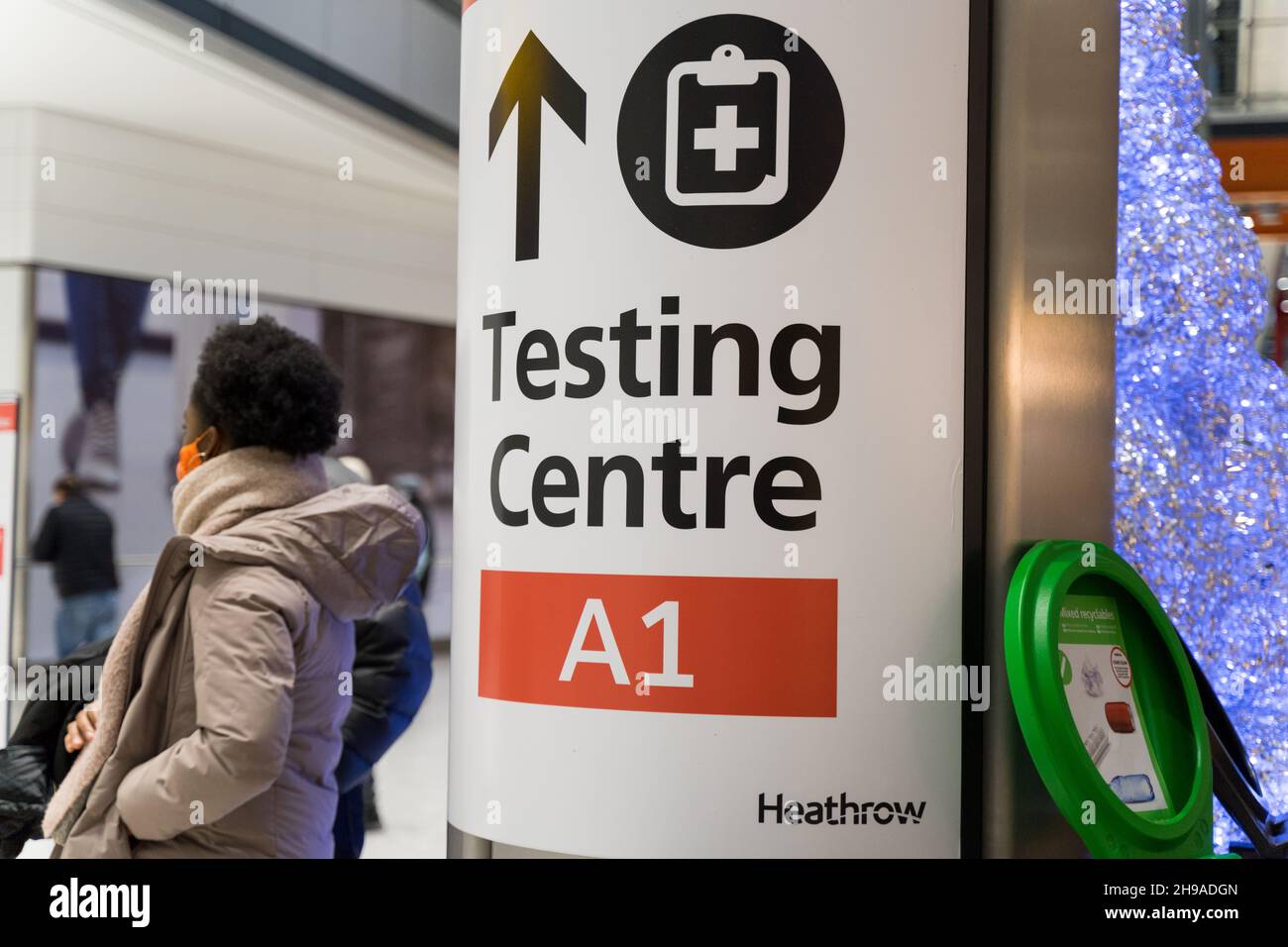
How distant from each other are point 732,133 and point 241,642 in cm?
128

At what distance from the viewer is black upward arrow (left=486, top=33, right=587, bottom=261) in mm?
1998

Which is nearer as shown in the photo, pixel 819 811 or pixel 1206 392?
pixel 819 811

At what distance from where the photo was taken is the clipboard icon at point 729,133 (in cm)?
190

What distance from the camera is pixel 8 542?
8656mm

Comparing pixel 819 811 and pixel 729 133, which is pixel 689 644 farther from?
pixel 729 133

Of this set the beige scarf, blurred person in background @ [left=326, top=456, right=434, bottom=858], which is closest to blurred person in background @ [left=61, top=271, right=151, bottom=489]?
blurred person in background @ [left=326, top=456, right=434, bottom=858]

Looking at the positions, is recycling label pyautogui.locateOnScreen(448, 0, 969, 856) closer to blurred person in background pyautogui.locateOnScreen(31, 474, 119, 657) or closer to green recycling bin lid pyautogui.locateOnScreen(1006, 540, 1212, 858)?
green recycling bin lid pyautogui.locateOnScreen(1006, 540, 1212, 858)

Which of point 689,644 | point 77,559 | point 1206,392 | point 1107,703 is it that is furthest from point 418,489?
point 1107,703

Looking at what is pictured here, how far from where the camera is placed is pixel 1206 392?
242cm

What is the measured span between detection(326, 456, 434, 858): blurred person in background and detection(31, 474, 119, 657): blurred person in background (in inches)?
222
